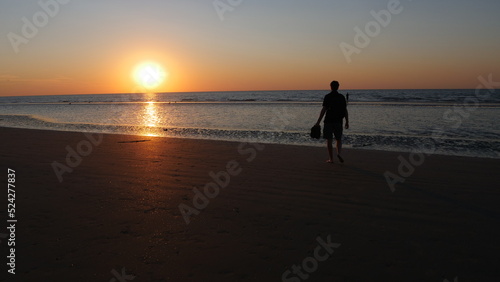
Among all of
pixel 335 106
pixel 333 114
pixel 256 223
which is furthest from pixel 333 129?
pixel 256 223

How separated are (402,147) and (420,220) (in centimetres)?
759

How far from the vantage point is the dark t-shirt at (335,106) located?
26.1 feet

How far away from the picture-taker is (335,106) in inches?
314

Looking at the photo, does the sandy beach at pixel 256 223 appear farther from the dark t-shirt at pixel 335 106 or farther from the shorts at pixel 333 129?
the dark t-shirt at pixel 335 106

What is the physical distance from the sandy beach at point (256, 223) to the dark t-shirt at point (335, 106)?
1223 mm

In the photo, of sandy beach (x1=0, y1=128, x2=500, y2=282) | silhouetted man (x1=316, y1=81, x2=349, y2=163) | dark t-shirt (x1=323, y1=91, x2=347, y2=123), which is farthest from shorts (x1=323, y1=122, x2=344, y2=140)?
sandy beach (x1=0, y1=128, x2=500, y2=282)

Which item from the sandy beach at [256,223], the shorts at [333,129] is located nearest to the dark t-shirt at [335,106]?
the shorts at [333,129]

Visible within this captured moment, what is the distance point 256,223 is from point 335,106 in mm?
4720

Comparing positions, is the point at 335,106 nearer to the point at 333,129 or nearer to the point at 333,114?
the point at 333,114

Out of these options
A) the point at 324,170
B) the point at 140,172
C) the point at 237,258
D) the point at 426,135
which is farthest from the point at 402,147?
the point at 237,258

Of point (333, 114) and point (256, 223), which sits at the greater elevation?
point (333, 114)

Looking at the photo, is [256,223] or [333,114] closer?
[256,223]

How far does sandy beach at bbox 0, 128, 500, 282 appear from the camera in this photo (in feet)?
10.3

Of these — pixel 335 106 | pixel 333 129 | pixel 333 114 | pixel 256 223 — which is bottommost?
pixel 256 223
